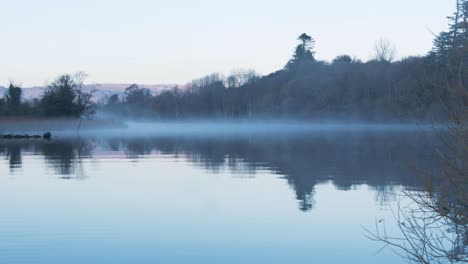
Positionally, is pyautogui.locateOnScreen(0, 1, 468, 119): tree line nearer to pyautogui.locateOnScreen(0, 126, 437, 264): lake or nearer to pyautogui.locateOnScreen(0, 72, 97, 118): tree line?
pyautogui.locateOnScreen(0, 72, 97, 118): tree line

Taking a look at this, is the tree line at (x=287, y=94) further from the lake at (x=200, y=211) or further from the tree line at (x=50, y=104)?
the lake at (x=200, y=211)

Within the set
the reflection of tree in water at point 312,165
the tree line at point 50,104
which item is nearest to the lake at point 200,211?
the reflection of tree in water at point 312,165

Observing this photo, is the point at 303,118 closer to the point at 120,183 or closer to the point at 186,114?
the point at 186,114

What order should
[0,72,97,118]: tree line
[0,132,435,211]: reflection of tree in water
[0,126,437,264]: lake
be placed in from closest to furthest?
[0,126,437,264]: lake, [0,132,435,211]: reflection of tree in water, [0,72,97,118]: tree line

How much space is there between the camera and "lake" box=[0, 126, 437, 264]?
9.83 metres

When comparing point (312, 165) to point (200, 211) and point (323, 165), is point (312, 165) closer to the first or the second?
point (323, 165)

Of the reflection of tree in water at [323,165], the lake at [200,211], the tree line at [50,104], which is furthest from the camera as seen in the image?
the tree line at [50,104]

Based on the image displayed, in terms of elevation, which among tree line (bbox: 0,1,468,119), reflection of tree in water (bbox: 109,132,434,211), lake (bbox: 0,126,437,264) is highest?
tree line (bbox: 0,1,468,119)

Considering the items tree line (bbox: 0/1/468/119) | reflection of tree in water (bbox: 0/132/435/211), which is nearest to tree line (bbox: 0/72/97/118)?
tree line (bbox: 0/1/468/119)

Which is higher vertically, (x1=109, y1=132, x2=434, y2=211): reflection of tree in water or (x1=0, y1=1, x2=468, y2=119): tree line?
(x1=0, y1=1, x2=468, y2=119): tree line

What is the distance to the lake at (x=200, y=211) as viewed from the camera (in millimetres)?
9828

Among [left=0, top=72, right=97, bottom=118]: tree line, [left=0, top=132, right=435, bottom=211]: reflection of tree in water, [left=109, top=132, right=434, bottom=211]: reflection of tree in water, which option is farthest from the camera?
[left=0, top=72, right=97, bottom=118]: tree line

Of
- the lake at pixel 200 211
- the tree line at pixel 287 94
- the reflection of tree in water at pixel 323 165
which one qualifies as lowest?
the lake at pixel 200 211

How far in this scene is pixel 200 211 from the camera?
13609mm
